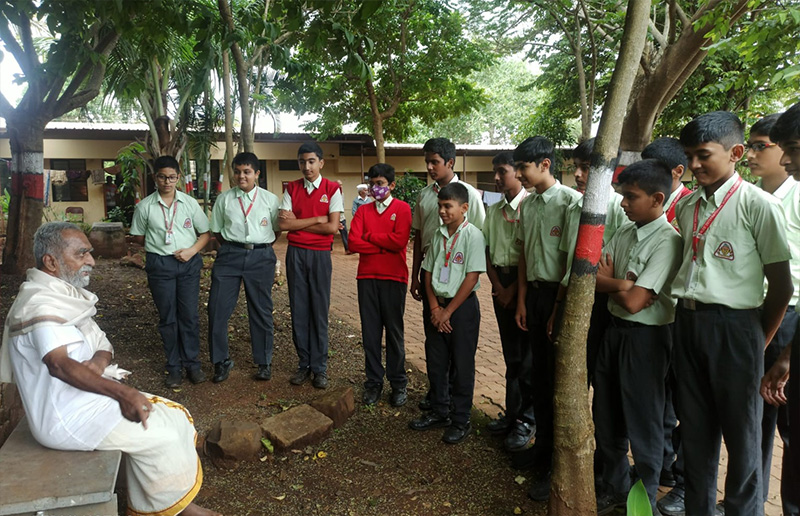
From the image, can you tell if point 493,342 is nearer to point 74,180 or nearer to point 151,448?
point 151,448

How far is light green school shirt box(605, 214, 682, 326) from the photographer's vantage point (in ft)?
8.48

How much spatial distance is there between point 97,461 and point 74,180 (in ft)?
48.1

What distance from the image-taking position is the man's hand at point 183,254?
435 cm

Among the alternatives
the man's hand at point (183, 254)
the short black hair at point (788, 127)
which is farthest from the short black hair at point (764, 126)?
the man's hand at point (183, 254)

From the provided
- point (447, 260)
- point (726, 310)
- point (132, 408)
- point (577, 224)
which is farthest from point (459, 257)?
point (132, 408)

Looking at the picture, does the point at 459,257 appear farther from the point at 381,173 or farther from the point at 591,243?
the point at 591,243

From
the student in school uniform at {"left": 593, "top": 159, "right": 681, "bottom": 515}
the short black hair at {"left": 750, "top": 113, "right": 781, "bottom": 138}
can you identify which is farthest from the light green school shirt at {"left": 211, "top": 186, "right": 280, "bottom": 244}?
the short black hair at {"left": 750, "top": 113, "right": 781, "bottom": 138}

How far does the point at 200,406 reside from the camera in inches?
160

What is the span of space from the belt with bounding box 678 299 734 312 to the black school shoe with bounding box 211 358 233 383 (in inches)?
138

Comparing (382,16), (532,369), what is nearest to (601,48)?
(382,16)

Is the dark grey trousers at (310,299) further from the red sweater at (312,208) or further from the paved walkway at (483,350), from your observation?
the paved walkway at (483,350)

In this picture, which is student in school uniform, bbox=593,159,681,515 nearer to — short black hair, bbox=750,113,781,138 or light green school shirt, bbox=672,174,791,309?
light green school shirt, bbox=672,174,791,309

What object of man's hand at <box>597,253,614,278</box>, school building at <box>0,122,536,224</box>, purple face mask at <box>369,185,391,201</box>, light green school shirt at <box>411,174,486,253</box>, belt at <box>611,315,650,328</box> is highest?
school building at <box>0,122,536,224</box>

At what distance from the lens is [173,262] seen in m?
4.38
